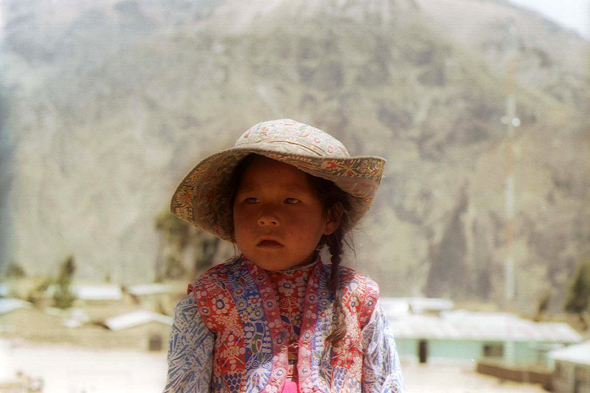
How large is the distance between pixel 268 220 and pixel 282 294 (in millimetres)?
143

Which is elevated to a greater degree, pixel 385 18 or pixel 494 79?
pixel 385 18

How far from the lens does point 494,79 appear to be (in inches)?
344

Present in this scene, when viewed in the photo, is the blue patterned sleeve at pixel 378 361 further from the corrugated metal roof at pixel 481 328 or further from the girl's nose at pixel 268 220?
the corrugated metal roof at pixel 481 328

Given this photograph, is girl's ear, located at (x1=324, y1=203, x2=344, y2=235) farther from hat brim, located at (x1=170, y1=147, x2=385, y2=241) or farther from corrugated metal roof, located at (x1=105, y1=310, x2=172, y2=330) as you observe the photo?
corrugated metal roof, located at (x1=105, y1=310, x2=172, y2=330)

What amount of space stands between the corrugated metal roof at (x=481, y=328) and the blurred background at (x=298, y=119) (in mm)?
399

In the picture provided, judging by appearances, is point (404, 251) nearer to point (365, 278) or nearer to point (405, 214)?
point (405, 214)

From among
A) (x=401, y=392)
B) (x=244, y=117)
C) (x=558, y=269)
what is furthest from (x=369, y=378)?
(x=558, y=269)

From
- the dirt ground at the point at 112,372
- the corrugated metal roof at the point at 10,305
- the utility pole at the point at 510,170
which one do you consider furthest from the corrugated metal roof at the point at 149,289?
the utility pole at the point at 510,170

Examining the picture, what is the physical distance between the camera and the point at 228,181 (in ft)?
4.09

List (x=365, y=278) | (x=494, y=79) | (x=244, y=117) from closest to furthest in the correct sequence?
(x=365, y=278) < (x=244, y=117) < (x=494, y=79)

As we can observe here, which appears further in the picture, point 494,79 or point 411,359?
point 494,79

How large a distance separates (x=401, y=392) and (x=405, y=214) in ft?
24.8

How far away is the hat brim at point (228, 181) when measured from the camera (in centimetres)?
110

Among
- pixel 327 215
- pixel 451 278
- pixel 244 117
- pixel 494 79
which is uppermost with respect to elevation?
pixel 494 79
